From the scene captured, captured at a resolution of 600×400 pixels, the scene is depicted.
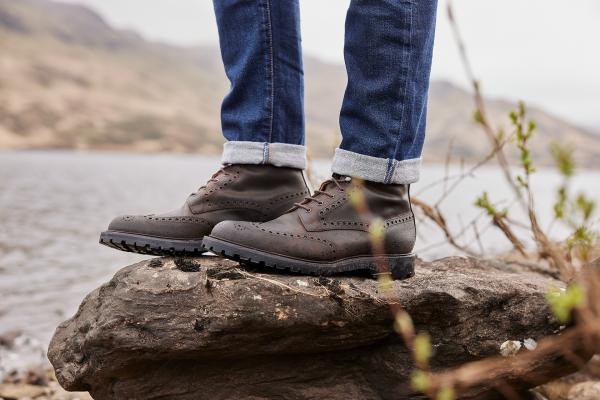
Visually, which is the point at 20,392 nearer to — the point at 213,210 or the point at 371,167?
the point at 213,210

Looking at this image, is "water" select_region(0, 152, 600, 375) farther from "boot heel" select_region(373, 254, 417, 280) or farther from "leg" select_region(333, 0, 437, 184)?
"boot heel" select_region(373, 254, 417, 280)

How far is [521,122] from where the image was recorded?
270 cm

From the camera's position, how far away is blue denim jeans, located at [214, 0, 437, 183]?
82.7 inches

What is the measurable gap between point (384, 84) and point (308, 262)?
731mm

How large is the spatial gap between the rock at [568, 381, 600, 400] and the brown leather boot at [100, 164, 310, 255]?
190cm

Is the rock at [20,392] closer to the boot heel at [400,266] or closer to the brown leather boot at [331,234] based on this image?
the brown leather boot at [331,234]

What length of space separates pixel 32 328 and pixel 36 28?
194809 mm

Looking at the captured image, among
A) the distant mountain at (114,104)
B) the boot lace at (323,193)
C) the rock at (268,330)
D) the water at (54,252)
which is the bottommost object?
the distant mountain at (114,104)

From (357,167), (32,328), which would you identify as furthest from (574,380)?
(32,328)

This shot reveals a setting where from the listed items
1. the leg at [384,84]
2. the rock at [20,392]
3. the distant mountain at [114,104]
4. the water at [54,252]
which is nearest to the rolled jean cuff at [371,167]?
the leg at [384,84]

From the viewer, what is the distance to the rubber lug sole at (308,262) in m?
2.16

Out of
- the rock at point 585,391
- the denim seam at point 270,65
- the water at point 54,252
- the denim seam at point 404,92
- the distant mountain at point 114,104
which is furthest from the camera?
the distant mountain at point 114,104

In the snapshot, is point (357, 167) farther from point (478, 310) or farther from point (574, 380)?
point (574, 380)

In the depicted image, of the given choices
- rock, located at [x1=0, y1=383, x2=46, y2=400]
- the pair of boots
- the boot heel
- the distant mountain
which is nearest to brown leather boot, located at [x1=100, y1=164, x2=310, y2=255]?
the pair of boots
